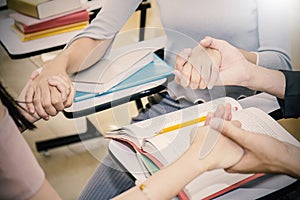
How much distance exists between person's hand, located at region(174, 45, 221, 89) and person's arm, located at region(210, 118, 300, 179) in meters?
0.07

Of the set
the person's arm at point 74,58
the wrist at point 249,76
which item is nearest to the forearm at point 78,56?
the person's arm at point 74,58

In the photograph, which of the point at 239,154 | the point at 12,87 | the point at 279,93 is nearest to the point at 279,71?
the point at 279,93

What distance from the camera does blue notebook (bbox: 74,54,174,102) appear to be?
823 millimetres

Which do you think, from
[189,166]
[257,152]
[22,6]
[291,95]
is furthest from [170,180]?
[22,6]

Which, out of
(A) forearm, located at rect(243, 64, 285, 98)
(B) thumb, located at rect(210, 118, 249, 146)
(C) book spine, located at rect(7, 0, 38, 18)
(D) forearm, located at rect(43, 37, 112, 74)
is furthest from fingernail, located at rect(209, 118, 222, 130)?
(C) book spine, located at rect(7, 0, 38, 18)

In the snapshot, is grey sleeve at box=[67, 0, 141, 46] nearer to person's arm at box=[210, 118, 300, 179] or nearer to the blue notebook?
the blue notebook

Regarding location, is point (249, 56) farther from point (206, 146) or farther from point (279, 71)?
point (206, 146)

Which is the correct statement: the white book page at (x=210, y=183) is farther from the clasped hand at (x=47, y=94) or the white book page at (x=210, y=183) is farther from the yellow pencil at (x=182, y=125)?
the clasped hand at (x=47, y=94)

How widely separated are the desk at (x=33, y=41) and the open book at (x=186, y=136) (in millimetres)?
146

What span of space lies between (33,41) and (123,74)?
0.16m

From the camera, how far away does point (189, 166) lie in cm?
73

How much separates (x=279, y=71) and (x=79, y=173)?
1.17ft

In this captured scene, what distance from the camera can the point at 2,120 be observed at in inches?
26.6

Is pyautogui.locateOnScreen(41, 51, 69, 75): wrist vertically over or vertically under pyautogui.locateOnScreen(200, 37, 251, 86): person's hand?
over
